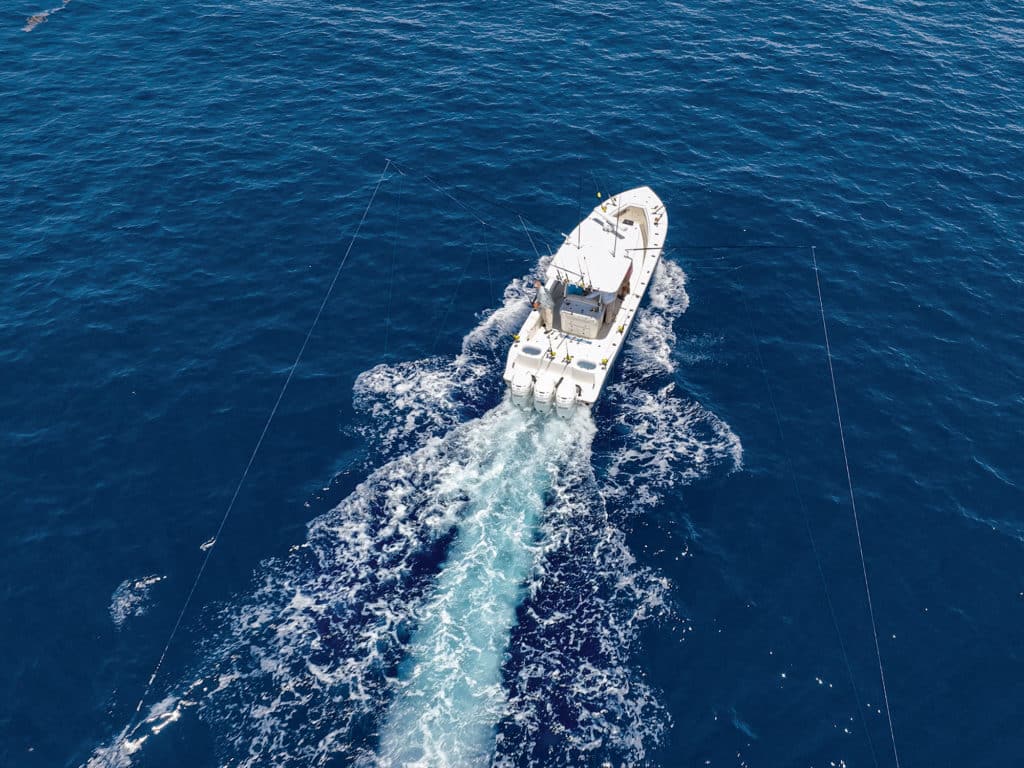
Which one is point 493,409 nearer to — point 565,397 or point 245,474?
point 565,397

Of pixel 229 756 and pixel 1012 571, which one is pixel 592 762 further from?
pixel 1012 571

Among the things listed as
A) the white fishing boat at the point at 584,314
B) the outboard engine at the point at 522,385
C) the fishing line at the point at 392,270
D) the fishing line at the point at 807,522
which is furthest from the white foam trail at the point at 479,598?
the fishing line at the point at 807,522

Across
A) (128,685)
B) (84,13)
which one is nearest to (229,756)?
(128,685)

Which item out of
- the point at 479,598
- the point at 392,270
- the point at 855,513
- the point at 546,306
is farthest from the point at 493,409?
the point at 855,513

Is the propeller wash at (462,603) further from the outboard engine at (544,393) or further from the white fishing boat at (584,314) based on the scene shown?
the white fishing boat at (584,314)

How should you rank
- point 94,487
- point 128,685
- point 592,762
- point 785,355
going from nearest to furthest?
point 592,762 → point 128,685 → point 94,487 → point 785,355

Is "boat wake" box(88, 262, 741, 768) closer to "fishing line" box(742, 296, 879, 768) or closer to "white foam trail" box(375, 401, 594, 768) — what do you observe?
"white foam trail" box(375, 401, 594, 768)
